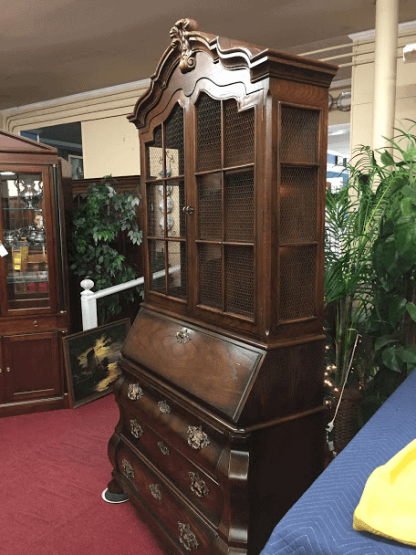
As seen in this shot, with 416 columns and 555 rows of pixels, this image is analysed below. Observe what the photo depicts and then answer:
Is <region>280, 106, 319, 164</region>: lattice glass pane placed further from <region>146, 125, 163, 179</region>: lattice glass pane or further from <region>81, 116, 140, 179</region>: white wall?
<region>81, 116, 140, 179</region>: white wall

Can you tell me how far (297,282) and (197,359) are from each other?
18.6 inches

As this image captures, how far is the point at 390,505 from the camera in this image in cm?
94

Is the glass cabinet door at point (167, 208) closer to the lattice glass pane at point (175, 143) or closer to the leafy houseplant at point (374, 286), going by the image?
the lattice glass pane at point (175, 143)

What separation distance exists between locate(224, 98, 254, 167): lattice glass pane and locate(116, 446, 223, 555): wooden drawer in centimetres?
127

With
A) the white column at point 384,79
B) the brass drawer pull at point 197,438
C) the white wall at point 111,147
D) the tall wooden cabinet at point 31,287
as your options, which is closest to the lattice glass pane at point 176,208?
the brass drawer pull at point 197,438

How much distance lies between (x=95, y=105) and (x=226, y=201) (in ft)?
16.9

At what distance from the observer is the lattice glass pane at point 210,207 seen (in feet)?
5.60

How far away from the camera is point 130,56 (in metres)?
4.66

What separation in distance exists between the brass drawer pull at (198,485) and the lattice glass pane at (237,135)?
44.0 inches

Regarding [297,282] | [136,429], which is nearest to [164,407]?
[136,429]

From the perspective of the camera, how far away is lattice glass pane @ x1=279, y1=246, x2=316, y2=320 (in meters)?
1.53

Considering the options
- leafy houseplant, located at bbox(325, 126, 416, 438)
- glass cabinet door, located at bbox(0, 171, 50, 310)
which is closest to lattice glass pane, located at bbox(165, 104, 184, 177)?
leafy houseplant, located at bbox(325, 126, 416, 438)

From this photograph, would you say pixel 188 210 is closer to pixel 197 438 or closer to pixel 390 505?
pixel 197 438

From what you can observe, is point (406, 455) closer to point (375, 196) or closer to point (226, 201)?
point (226, 201)
